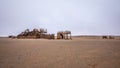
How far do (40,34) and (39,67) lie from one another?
99.5ft

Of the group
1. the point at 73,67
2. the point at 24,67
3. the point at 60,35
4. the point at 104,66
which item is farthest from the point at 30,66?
the point at 60,35

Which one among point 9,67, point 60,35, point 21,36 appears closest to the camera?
point 9,67

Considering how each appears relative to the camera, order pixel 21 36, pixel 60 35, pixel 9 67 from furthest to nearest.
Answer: pixel 21 36, pixel 60 35, pixel 9 67

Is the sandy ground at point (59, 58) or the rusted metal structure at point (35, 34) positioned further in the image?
the rusted metal structure at point (35, 34)

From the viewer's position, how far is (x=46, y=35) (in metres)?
34.6

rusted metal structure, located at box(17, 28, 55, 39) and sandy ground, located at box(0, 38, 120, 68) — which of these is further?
rusted metal structure, located at box(17, 28, 55, 39)

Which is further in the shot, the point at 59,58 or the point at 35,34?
the point at 35,34

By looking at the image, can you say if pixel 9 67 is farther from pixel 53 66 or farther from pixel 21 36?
pixel 21 36

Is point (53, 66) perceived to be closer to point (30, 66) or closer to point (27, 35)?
point (30, 66)

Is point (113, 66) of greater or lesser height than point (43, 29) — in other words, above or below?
below

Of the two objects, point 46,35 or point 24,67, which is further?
point 46,35

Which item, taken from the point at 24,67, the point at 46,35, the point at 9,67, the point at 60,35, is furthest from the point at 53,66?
the point at 46,35

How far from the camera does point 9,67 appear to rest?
538cm

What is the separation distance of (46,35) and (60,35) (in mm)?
3620
